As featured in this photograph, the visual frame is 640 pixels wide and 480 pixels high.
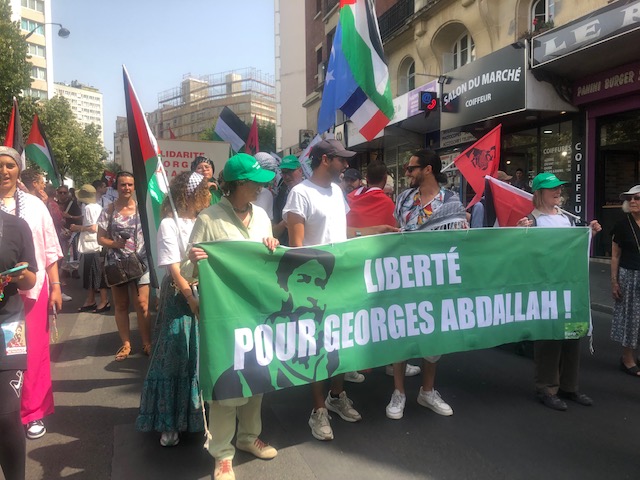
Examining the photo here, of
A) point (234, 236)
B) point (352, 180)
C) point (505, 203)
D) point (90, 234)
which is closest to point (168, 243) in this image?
point (234, 236)

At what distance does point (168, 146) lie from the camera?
8484 mm

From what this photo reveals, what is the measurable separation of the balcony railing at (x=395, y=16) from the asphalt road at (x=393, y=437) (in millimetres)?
16293

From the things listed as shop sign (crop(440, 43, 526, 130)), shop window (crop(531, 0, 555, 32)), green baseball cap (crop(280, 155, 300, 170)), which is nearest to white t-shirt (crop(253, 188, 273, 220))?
green baseball cap (crop(280, 155, 300, 170))

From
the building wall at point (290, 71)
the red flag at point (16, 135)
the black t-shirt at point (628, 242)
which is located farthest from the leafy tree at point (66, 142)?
the black t-shirt at point (628, 242)

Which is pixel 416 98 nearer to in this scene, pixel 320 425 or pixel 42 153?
pixel 42 153

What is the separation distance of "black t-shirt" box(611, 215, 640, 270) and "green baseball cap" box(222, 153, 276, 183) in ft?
11.1

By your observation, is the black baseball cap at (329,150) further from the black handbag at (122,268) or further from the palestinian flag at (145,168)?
the black handbag at (122,268)

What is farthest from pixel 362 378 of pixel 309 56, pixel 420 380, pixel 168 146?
pixel 309 56

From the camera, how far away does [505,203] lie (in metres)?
4.85

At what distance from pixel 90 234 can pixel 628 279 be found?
6839 mm

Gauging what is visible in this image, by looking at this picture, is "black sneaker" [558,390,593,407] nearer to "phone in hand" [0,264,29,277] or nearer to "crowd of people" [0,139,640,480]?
"crowd of people" [0,139,640,480]

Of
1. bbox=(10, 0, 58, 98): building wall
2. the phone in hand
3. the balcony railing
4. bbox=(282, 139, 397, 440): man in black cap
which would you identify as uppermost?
bbox=(10, 0, 58, 98): building wall

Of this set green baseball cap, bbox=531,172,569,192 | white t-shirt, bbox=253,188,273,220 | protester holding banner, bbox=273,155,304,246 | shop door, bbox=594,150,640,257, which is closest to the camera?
green baseball cap, bbox=531,172,569,192

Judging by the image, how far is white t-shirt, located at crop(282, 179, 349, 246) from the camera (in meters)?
3.40
